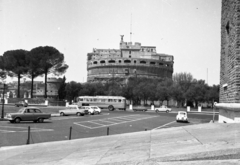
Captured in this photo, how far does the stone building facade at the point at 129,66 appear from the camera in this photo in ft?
376

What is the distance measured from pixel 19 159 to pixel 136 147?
3.44m

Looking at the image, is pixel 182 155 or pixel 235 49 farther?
pixel 235 49

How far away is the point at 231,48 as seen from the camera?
39.4 ft

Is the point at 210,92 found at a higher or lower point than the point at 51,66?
lower

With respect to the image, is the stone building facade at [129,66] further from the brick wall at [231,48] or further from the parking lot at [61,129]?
the brick wall at [231,48]

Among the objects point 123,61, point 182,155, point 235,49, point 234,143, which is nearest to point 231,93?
point 235,49

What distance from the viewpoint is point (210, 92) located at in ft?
219

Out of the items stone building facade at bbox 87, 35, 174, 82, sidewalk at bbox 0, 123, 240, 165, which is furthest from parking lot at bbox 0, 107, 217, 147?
stone building facade at bbox 87, 35, 174, 82

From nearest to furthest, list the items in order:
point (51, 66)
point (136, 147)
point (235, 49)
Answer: point (136, 147) → point (235, 49) → point (51, 66)

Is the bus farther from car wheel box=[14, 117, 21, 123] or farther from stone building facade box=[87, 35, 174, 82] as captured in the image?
stone building facade box=[87, 35, 174, 82]

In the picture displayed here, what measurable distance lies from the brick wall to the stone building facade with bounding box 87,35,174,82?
315 feet

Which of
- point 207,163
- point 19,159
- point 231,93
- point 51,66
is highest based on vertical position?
point 51,66

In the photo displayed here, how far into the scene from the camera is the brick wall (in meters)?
11.0

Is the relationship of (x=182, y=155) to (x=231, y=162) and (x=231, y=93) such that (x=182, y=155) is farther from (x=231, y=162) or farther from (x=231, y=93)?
(x=231, y=93)
